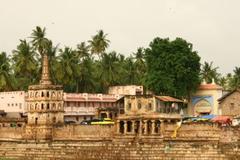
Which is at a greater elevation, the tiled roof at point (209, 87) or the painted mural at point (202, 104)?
the tiled roof at point (209, 87)

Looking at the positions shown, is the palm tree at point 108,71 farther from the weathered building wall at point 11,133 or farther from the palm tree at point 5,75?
the weathered building wall at point 11,133

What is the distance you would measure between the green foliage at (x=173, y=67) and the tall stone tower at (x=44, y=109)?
11.9 meters

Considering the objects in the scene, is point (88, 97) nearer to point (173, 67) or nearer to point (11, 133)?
point (173, 67)

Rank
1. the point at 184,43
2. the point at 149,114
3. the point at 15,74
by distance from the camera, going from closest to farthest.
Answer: the point at 149,114 < the point at 184,43 < the point at 15,74

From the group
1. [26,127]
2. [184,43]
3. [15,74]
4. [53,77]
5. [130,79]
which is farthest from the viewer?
[130,79]

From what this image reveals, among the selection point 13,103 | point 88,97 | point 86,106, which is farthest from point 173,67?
point 13,103

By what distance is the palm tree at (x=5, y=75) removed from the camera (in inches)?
2938

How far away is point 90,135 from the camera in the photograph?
5709 centimetres

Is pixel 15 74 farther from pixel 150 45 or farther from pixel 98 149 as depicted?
pixel 98 149

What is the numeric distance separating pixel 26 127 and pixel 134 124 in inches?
429

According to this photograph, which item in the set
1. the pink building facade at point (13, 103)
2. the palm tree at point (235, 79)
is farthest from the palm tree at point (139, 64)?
the pink building facade at point (13, 103)

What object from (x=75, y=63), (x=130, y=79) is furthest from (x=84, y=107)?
(x=130, y=79)

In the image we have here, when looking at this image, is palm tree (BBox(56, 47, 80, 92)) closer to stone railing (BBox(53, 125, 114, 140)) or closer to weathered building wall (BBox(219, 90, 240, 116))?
stone railing (BBox(53, 125, 114, 140))

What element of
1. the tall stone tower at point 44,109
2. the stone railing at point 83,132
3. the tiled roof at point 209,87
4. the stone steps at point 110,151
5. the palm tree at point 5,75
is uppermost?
the palm tree at point 5,75
